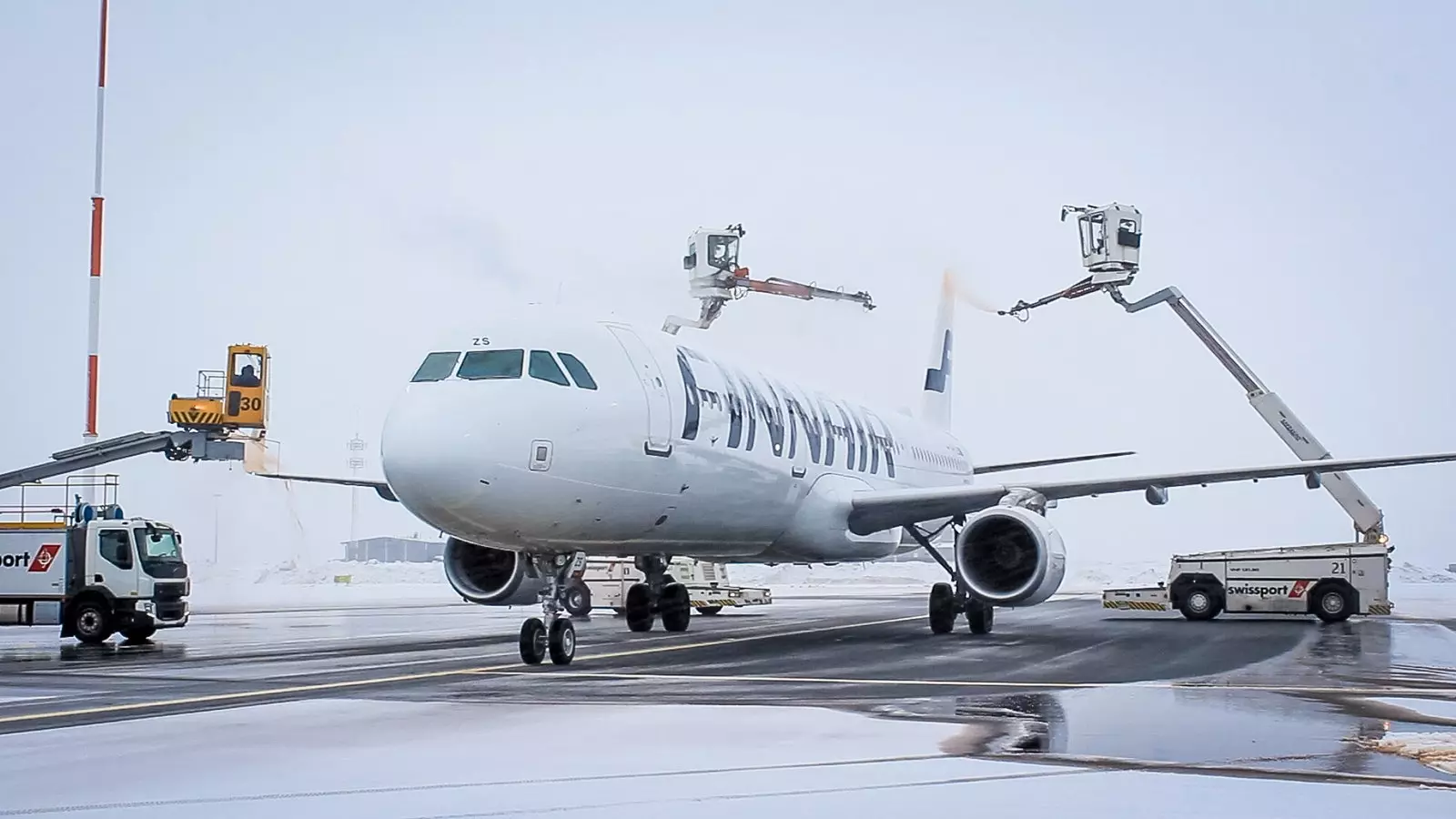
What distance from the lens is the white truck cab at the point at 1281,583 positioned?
24.6 metres

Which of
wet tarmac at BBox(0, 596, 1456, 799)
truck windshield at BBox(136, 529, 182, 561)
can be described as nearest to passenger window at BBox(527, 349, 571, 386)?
wet tarmac at BBox(0, 596, 1456, 799)

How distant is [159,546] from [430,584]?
39.3 metres

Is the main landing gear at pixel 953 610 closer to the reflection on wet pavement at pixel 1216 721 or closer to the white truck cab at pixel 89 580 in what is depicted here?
the reflection on wet pavement at pixel 1216 721

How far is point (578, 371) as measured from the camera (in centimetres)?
1290

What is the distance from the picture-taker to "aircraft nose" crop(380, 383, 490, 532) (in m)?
11.4

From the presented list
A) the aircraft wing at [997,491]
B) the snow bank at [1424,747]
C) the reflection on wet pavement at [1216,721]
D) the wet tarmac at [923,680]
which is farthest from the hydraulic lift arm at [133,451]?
the snow bank at [1424,747]

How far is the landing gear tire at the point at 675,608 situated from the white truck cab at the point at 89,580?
22.1 feet

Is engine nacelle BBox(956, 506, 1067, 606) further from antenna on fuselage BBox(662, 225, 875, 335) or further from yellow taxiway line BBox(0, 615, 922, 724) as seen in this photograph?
antenna on fuselage BBox(662, 225, 875, 335)

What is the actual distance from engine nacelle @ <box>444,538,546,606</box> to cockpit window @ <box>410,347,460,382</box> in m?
3.78

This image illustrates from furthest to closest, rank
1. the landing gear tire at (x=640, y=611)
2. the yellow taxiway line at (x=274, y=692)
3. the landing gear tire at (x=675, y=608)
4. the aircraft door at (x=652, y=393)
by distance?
1. the landing gear tire at (x=675, y=608)
2. the landing gear tire at (x=640, y=611)
3. the aircraft door at (x=652, y=393)
4. the yellow taxiway line at (x=274, y=692)

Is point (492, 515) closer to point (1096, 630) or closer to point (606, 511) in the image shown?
point (606, 511)

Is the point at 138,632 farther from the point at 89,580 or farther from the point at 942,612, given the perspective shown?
the point at 942,612

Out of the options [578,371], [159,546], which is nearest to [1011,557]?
[578,371]

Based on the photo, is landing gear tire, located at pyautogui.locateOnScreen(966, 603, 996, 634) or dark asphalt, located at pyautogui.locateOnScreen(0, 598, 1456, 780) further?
landing gear tire, located at pyautogui.locateOnScreen(966, 603, 996, 634)
